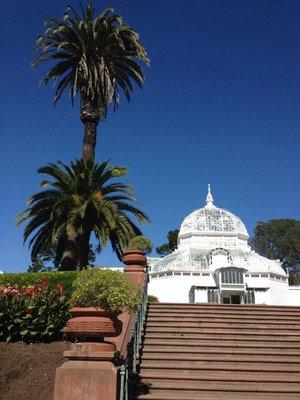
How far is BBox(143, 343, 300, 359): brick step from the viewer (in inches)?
406

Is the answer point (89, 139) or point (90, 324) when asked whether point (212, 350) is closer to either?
point (90, 324)

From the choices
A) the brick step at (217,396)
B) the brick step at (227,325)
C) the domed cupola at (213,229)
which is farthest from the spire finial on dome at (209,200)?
the brick step at (217,396)

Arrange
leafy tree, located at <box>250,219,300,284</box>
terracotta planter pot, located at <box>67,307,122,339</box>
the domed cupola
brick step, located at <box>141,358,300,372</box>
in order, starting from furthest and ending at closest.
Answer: leafy tree, located at <box>250,219,300,284</box>
the domed cupola
brick step, located at <box>141,358,300,372</box>
terracotta planter pot, located at <box>67,307,122,339</box>

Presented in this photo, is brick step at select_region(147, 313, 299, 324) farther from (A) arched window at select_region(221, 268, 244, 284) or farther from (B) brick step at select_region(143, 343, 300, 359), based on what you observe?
(A) arched window at select_region(221, 268, 244, 284)

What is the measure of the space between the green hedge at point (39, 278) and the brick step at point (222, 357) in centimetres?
451

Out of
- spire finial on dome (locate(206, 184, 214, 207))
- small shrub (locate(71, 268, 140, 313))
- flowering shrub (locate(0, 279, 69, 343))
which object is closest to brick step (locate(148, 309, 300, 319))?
flowering shrub (locate(0, 279, 69, 343))

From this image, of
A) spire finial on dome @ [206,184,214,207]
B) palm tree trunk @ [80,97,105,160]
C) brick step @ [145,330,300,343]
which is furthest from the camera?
spire finial on dome @ [206,184,214,207]

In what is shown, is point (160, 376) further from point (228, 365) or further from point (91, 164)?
point (91, 164)

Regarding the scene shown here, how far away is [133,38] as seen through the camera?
73.7ft

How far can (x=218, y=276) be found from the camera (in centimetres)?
3155

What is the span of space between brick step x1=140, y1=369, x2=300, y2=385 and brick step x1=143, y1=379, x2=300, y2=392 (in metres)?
0.06

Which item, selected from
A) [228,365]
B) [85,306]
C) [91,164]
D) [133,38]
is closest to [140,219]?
[91,164]

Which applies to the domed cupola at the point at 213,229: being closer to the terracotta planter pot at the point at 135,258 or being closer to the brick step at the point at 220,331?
the terracotta planter pot at the point at 135,258

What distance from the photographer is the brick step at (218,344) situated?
10734 mm
